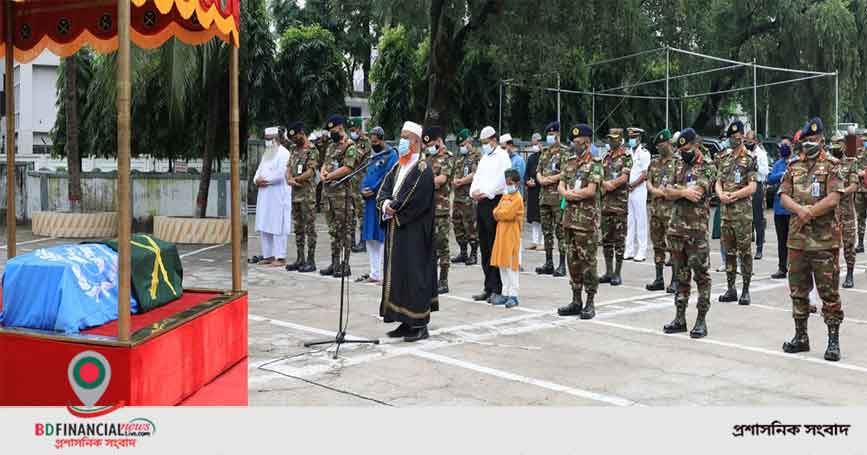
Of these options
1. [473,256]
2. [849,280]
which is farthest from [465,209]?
[849,280]

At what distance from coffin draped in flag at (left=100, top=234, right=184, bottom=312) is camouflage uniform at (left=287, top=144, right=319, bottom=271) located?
18.2 feet

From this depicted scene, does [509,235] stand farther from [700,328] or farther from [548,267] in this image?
[548,267]

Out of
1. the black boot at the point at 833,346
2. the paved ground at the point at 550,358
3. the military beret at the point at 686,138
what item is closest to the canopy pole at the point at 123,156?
the paved ground at the point at 550,358

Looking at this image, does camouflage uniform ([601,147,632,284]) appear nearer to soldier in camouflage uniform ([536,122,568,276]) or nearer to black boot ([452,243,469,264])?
soldier in camouflage uniform ([536,122,568,276])

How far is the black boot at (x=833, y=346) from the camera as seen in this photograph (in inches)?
281

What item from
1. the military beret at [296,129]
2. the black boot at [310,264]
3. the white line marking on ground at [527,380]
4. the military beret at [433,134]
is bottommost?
the white line marking on ground at [527,380]

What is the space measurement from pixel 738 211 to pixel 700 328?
2.34m

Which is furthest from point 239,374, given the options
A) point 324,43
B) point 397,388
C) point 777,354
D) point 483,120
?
point 324,43

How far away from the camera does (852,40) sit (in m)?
30.7

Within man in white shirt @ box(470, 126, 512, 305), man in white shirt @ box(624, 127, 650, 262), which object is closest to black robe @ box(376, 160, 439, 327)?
man in white shirt @ box(470, 126, 512, 305)

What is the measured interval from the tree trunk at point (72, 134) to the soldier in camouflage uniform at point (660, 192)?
8.86 metres

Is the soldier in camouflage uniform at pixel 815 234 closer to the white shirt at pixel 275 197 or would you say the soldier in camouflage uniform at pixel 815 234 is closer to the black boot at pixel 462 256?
the black boot at pixel 462 256

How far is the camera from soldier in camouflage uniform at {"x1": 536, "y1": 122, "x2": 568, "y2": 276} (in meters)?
11.9

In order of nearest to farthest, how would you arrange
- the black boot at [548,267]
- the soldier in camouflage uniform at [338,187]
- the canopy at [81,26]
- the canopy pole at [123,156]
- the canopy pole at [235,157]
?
the canopy pole at [123,156] < the canopy pole at [235,157] < the canopy at [81,26] < the soldier in camouflage uniform at [338,187] < the black boot at [548,267]
